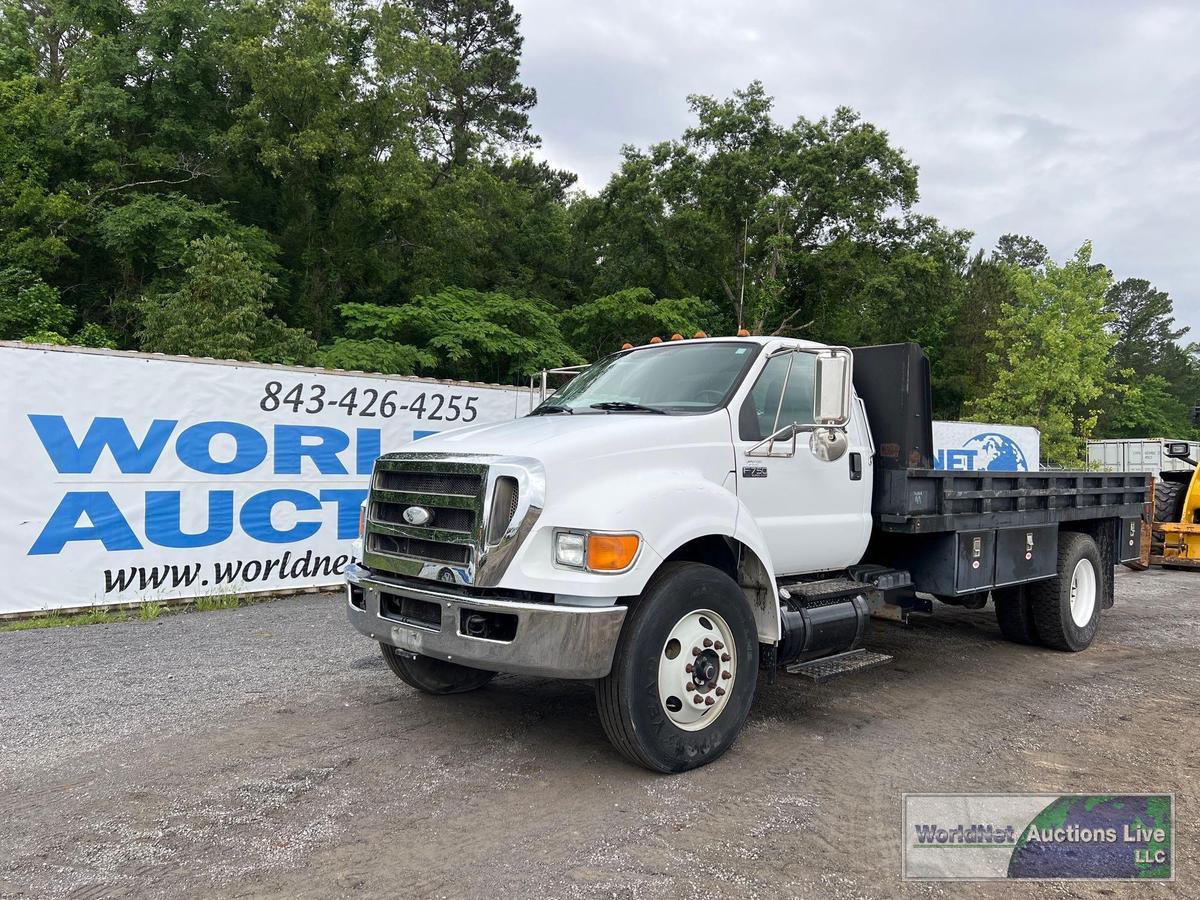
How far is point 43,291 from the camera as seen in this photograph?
22.6 m

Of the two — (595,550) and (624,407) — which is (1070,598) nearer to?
(624,407)

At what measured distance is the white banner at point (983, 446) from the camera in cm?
1722

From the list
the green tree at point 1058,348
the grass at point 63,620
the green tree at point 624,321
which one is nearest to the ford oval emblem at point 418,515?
the grass at point 63,620

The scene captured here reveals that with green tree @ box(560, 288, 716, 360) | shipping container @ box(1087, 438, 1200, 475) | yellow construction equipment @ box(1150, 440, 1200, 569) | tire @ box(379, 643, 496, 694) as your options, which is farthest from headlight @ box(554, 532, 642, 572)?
shipping container @ box(1087, 438, 1200, 475)

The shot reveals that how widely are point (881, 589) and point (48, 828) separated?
487 cm

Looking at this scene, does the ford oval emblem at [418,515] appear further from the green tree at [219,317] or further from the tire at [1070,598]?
the green tree at [219,317]

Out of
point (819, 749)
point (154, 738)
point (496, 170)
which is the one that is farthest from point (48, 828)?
point (496, 170)

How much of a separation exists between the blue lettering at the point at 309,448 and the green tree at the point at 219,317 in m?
10.9

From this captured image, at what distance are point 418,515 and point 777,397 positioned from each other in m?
2.28

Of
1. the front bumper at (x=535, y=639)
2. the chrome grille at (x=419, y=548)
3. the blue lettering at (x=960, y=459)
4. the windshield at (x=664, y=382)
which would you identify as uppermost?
the windshield at (x=664, y=382)

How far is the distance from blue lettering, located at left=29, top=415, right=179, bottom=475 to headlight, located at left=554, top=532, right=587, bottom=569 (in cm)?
628

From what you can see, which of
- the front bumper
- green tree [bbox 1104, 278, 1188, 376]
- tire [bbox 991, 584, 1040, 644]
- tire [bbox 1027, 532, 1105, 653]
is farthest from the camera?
green tree [bbox 1104, 278, 1188, 376]

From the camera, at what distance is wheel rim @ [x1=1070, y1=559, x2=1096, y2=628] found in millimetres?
7609

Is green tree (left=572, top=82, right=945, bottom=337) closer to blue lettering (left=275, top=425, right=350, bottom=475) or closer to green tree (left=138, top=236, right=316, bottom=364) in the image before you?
green tree (left=138, top=236, right=316, bottom=364)
